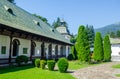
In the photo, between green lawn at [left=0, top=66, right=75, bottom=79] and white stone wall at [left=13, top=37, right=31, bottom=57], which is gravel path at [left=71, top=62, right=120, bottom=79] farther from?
white stone wall at [left=13, top=37, right=31, bottom=57]

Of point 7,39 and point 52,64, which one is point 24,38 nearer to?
point 7,39

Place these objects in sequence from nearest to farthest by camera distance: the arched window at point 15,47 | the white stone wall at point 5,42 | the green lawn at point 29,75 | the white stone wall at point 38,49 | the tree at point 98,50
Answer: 1. the green lawn at point 29,75
2. the white stone wall at point 5,42
3. the arched window at point 15,47
4. the white stone wall at point 38,49
5. the tree at point 98,50

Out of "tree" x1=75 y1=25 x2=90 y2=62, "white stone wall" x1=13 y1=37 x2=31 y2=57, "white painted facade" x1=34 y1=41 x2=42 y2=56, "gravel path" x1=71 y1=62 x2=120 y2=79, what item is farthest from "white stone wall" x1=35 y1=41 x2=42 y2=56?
"gravel path" x1=71 y1=62 x2=120 y2=79

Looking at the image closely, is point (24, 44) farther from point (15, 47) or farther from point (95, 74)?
point (95, 74)

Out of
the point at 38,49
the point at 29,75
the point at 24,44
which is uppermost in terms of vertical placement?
Answer: the point at 24,44

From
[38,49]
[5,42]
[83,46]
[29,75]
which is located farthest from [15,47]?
[83,46]

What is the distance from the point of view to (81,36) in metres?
29.7

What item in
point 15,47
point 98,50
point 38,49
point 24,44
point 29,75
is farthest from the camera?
point 98,50

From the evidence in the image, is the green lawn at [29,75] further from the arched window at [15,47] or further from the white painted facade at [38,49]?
the white painted facade at [38,49]

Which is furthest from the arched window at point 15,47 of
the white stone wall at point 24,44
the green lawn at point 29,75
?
the green lawn at point 29,75

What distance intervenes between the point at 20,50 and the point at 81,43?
10846 mm

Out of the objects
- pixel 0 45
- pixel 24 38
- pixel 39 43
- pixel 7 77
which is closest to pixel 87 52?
pixel 39 43

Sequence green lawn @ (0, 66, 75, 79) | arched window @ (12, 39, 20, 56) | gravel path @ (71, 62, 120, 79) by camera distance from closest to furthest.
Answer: green lawn @ (0, 66, 75, 79) → gravel path @ (71, 62, 120, 79) → arched window @ (12, 39, 20, 56)

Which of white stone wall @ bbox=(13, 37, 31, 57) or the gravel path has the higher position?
white stone wall @ bbox=(13, 37, 31, 57)
